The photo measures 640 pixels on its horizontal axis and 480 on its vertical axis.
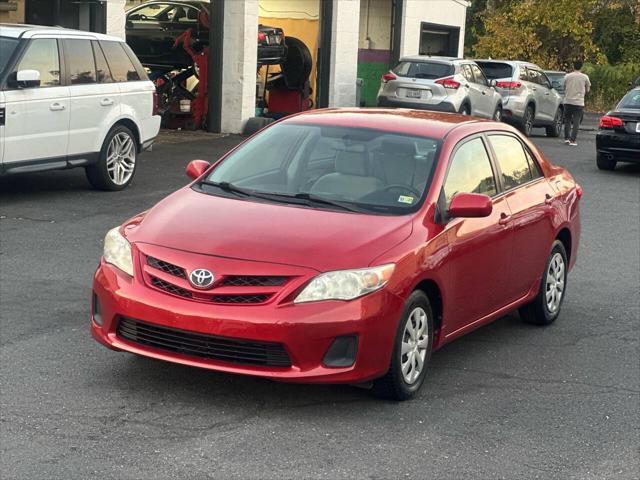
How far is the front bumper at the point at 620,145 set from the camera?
67.1 ft

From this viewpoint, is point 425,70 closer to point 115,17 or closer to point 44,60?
point 115,17

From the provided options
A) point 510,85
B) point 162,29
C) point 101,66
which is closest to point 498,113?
point 510,85

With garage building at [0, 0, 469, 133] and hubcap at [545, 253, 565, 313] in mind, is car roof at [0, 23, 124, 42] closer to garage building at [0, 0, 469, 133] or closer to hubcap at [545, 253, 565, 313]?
garage building at [0, 0, 469, 133]

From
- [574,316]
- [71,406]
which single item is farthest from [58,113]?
[71,406]

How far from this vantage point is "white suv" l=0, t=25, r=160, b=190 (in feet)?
41.8

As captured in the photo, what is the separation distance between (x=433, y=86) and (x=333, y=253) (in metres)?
20.0

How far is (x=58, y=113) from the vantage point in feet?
43.5

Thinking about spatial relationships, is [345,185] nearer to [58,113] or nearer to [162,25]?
[58,113]

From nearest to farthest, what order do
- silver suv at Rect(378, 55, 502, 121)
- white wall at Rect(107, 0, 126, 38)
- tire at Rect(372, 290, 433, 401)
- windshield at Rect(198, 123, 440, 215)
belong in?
tire at Rect(372, 290, 433, 401), windshield at Rect(198, 123, 440, 215), white wall at Rect(107, 0, 126, 38), silver suv at Rect(378, 55, 502, 121)

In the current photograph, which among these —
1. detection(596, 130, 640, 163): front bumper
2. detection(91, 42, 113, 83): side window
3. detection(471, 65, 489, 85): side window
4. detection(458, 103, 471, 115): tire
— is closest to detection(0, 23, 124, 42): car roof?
detection(91, 42, 113, 83): side window

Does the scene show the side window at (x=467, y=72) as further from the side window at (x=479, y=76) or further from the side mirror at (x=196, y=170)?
the side mirror at (x=196, y=170)

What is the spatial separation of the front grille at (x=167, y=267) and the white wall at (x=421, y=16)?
84.6 feet

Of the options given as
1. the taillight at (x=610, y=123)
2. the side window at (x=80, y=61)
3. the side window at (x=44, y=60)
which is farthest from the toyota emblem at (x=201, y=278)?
the taillight at (x=610, y=123)

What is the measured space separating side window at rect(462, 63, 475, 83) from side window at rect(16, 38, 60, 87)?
14.4 meters
